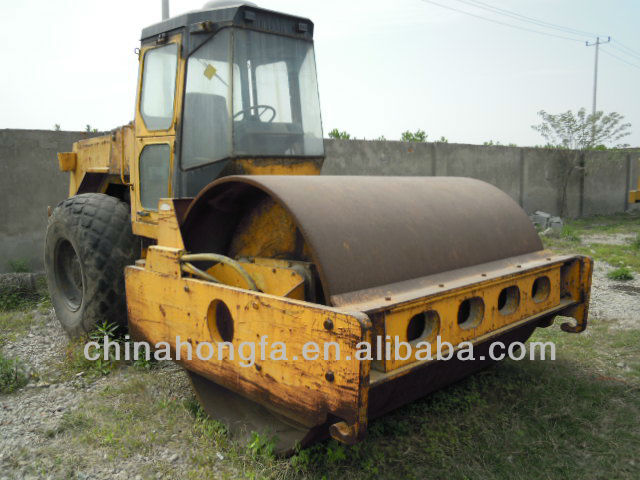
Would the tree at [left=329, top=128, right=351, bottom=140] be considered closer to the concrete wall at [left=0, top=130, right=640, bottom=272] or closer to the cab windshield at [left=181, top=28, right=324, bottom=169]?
the concrete wall at [left=0, top=130, right=640, bottom=272]

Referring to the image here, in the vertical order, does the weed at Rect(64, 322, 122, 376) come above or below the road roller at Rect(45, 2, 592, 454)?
below

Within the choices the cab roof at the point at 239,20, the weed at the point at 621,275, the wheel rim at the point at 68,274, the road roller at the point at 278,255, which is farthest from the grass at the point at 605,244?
the wheel rim at the point at 68,274

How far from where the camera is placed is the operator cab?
3443mm

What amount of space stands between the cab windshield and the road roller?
0.01m

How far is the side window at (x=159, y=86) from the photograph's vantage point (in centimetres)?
370

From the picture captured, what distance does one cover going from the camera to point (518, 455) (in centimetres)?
275

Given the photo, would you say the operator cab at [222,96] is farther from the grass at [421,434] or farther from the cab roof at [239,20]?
the grass at [421,434]

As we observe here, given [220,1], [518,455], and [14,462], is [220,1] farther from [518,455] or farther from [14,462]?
[518,455]

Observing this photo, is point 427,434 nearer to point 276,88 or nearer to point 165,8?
point 276,88

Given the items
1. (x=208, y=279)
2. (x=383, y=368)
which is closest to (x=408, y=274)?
(x=383, y=368)

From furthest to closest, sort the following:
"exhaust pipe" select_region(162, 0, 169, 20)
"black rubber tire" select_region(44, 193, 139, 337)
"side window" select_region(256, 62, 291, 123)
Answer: "exhaust pipe" select_region(162, 0, 169, 20) → "black rubber tire" select_region(44, 193, 139, 337) → "side window" select_region(256, 62, 291, 123)

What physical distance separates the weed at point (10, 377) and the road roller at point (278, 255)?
50 cm

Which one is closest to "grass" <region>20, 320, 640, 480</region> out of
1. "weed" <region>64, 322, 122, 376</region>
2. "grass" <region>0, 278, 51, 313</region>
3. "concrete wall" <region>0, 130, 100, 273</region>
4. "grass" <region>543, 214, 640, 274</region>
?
"weed" <region>64, 322, 122, 376</region>

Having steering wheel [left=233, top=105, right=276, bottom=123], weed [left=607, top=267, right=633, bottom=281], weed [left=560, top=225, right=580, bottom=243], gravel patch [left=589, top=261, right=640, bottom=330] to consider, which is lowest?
weed [left=560, top=225, right=580, bottom=243]
